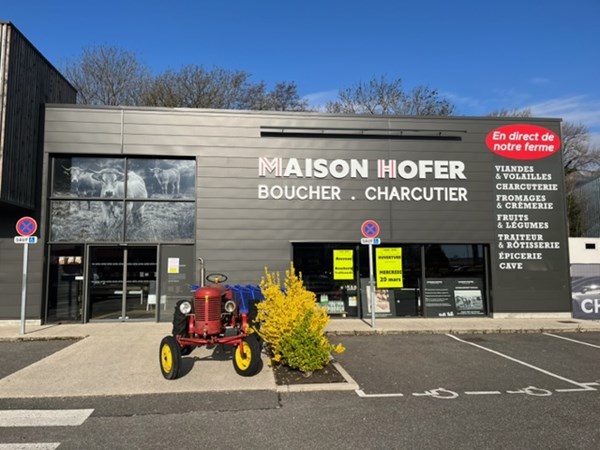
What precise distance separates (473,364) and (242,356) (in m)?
4.08

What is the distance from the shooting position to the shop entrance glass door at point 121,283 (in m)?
12.2

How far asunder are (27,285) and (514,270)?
13.7m

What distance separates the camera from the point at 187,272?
489 inches

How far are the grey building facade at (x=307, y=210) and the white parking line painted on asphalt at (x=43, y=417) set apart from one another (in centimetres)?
684

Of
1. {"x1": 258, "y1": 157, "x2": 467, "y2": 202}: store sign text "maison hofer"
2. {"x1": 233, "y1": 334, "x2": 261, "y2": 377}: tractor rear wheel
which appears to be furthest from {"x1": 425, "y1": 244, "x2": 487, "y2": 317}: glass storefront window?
{"x1": 233, "y1": 334, "x2": 261, "y2": 377}: tractor rear wheel

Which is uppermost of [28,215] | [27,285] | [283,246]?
[28,215]

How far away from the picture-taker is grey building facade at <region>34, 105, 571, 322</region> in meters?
12.3

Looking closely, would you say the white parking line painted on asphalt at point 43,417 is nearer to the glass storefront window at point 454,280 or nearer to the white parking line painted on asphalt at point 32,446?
the white parking line painted on asphalt at point 32,446

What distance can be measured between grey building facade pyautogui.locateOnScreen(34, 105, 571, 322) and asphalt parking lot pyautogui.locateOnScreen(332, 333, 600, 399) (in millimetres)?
2776

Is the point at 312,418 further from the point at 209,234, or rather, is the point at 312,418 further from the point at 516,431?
the point at 209,234

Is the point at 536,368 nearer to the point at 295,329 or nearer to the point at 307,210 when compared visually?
the point at 295,329

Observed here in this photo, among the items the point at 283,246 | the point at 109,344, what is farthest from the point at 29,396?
the point at 283,246

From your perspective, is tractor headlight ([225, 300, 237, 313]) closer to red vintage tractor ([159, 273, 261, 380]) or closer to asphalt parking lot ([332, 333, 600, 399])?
red vintage tractor ([159, 273, 261, 380])

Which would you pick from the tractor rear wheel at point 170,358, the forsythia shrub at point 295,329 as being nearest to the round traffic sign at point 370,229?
the forsythia shrub at point 295,329
